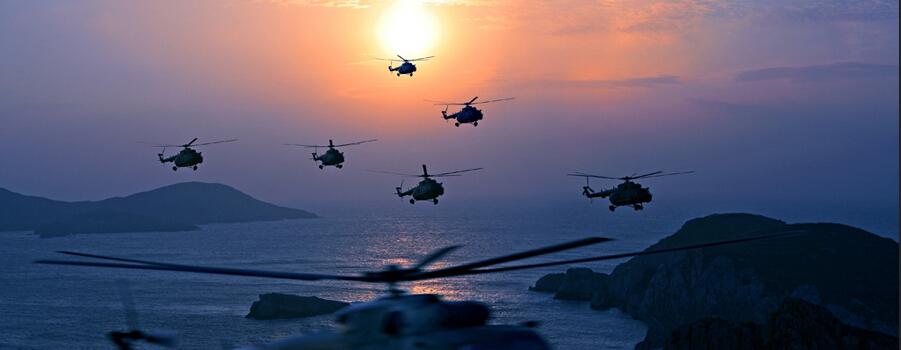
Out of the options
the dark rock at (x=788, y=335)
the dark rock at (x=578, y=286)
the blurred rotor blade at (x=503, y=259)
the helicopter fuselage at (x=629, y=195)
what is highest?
the helicopter fuselage at (x=629, y=195)

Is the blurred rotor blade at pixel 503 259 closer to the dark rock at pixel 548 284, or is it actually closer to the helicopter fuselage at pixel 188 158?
the helicopter fuselage at pixel 188 158

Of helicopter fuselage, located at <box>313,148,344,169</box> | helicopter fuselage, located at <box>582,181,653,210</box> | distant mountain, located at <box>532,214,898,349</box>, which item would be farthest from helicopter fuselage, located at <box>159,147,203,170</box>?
distant mountain, located at <box>532,214,898,349</box>

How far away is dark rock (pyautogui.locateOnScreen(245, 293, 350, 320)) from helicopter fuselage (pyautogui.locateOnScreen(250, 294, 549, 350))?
14702 cm

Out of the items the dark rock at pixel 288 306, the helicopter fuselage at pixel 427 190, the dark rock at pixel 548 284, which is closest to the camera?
the helicopter fuselage at pixel 427 190

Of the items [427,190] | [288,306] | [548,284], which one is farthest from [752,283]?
[427,190]

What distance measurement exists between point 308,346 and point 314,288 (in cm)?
18757

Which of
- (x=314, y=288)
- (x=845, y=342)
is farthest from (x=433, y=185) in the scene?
(x=314, y=288)

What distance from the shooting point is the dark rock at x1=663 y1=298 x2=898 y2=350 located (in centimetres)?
10456

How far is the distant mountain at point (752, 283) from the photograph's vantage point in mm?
154500

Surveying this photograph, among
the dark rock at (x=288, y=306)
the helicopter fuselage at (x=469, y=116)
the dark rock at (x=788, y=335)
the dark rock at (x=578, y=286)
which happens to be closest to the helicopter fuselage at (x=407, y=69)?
the helicopter fuselage at (x=469, y=116)

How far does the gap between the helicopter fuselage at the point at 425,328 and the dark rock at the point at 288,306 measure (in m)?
147

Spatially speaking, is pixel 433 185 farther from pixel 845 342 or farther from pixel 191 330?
pixel 191 330

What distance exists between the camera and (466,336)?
12.5 metres

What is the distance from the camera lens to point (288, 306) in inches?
6516
